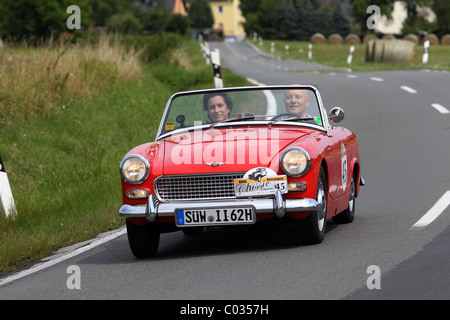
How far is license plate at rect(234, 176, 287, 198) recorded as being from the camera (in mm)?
7281

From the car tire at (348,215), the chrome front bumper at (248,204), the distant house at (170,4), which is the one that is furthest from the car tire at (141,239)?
the distant house at (170,4)

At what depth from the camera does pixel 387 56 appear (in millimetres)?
41312

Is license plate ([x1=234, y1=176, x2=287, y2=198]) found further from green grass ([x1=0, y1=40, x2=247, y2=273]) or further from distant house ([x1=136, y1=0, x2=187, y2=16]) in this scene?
distant house ([x1=136, y1=0, x2=187, y2=16])

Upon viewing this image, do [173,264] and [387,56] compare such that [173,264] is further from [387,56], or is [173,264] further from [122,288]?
[387,56]

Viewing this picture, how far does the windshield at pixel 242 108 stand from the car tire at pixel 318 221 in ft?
2.85

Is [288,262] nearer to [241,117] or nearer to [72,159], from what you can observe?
[241,117]

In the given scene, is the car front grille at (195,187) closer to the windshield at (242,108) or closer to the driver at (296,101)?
the windshield at (242,108)

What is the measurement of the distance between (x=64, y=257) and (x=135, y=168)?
1078 millimetres

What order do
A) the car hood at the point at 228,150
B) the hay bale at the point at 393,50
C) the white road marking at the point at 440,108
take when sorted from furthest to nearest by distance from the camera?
the hay bale at the point at 393,50 → the white road marking at the point at 440,108 → the car hood at the point at 228,150

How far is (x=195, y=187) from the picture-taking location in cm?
745

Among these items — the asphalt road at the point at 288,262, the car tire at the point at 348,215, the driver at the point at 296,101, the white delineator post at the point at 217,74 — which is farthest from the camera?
the white delineator post at the point at 217,74

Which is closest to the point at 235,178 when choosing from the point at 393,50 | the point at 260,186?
the point at 260,186

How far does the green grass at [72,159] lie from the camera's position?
364 inches

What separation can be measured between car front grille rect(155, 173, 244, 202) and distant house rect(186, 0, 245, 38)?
173170 mm
